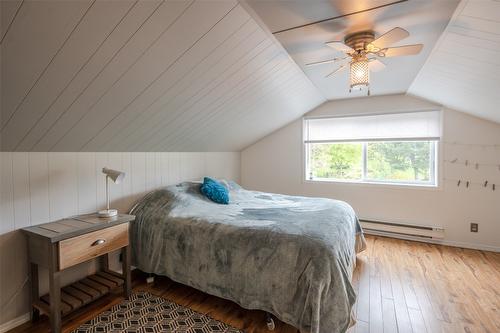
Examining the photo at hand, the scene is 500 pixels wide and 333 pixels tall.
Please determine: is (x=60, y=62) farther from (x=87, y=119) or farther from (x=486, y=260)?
(x=486, y=260)

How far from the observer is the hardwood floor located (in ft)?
6.12

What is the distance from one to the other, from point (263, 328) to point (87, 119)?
2.06 meters

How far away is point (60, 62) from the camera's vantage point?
1391 millimetres

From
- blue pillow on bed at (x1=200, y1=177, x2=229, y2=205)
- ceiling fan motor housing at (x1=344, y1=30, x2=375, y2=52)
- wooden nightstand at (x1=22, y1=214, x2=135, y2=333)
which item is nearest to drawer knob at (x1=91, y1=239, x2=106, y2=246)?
wooden nightstand at (x1=22, y1=214, x2=135, y2=333)

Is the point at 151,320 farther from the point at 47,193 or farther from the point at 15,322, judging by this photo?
the point at 47,193

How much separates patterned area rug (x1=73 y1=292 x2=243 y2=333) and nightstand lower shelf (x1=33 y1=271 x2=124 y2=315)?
0.52ft

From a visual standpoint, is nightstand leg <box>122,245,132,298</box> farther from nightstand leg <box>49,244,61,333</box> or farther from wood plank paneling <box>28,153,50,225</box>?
wood plank paneling <box>28,153,50,225</box>

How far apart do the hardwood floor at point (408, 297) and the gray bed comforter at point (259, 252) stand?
0.19 metres

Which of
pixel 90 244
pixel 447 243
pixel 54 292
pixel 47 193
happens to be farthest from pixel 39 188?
pixel 447 243

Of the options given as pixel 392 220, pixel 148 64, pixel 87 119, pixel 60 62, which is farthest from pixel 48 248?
pixel 392 220

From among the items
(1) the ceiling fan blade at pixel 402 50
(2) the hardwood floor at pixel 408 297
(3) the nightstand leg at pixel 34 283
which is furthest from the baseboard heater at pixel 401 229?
(3) the nightstand leg at pixel 34 283

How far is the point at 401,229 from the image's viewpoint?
360cm

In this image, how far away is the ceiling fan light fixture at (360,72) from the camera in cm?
193

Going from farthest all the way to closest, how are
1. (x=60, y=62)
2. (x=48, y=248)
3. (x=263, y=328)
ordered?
(x=263, y=328)
(x=48, y=248)
(x=60, y=62)
